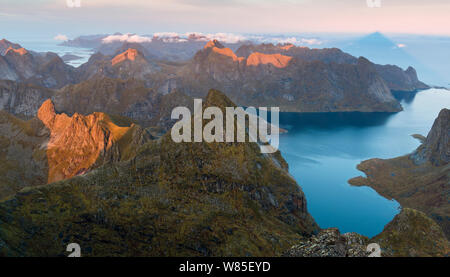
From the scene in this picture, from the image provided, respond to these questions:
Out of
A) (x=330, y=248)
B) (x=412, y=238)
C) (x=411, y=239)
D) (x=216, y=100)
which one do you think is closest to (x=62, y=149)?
(x=216, y=100)

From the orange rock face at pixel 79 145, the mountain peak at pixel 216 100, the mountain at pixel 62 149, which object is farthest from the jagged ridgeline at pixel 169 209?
the orange rock face at pixel 79 145

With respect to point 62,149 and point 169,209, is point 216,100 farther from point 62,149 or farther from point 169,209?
point 62,149

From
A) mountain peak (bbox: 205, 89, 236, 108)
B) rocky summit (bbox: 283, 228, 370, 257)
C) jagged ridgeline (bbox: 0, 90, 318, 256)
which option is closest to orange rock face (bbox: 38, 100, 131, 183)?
mountain peak (bbox: 205, 89, 236, 108)

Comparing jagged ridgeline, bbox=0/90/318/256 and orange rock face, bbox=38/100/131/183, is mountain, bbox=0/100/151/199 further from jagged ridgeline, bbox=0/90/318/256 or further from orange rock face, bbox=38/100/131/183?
jagged ridgeline, bbox=0/90/318/256

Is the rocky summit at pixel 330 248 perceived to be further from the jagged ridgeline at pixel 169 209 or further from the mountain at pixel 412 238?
the mountain at pixel 412 238

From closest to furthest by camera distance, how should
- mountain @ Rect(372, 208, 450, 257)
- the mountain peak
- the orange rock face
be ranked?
mountain @ Rect(372, 208, 450, 257)
the mountain peak
the orange rock face

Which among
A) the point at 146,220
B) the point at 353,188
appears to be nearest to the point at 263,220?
the point at 146,220

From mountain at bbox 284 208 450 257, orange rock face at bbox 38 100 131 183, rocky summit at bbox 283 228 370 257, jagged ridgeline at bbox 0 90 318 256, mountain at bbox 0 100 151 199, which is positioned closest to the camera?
rocky summit at bbox 283 228 370 257

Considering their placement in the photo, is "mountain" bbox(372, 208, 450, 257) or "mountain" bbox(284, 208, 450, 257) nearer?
"mountain" bbox(284, 208, 450, 257)
